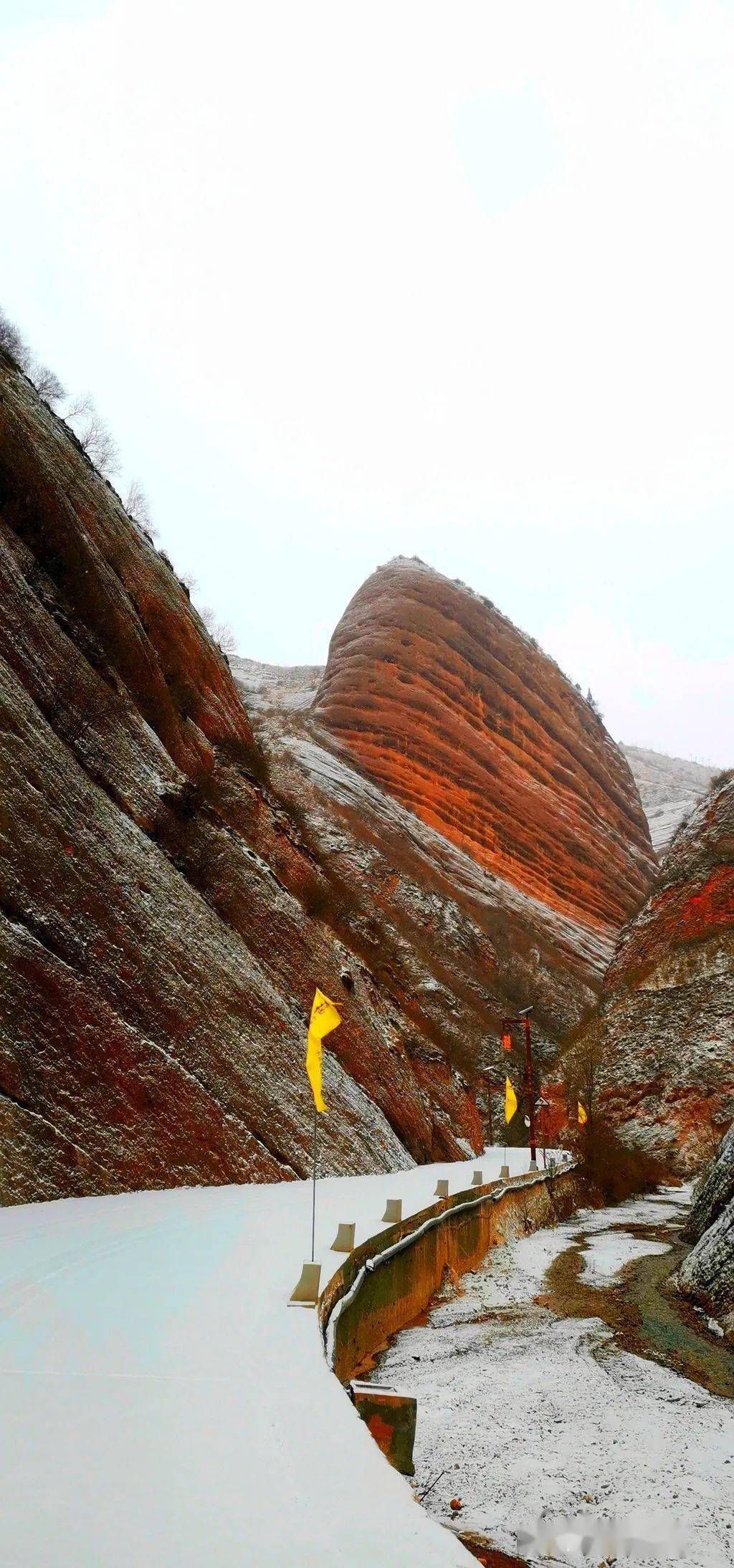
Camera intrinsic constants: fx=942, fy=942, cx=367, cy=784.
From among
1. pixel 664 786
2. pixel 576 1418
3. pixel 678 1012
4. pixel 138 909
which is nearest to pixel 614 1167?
pixel 678 1012

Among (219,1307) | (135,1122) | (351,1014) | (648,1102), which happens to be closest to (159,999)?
(135,1122)

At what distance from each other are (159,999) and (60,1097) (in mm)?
2345

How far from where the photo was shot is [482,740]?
5134 centimetres

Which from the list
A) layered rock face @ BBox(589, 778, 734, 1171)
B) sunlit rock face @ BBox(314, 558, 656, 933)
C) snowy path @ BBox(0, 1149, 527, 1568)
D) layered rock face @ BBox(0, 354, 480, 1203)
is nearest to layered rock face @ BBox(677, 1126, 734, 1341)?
layered rock face @ BBox(0, 354, 480, 1203)

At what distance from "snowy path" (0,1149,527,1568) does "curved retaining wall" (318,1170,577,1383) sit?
0.46 metres

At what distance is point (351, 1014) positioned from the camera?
56.3 ft

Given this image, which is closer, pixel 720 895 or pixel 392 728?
pixel 720 895

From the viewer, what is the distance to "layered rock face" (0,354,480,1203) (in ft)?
28.1

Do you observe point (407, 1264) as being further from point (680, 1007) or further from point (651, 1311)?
point (680, 1007)

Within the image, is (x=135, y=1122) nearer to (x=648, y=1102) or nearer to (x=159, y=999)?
(x=159, y=999)

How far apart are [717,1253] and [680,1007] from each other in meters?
18.0

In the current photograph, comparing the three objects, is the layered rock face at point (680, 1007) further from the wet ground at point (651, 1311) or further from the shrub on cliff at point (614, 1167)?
the wet ground at point (651, 1311)

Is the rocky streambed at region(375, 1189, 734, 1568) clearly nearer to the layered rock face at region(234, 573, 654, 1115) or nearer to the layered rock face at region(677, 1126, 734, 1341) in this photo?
the layered rock face at region(677, 1126, 734, 1341)

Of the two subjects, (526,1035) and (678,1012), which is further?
(526,1035)
